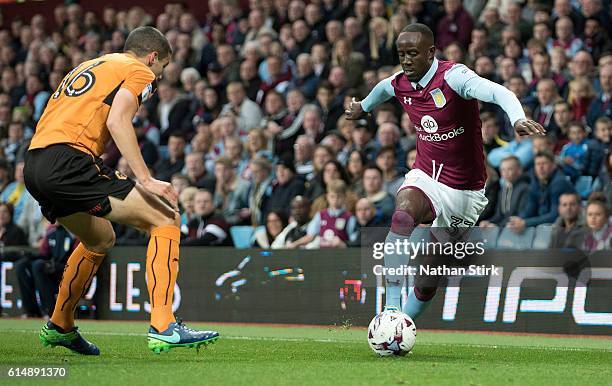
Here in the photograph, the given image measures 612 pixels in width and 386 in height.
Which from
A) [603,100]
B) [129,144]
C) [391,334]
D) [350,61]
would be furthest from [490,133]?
[129,144]

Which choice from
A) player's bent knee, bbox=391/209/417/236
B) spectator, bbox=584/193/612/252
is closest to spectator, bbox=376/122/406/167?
spectator, bbox=584/193/612/252

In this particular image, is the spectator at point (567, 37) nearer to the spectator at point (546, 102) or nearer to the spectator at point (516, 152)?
the spectator at point (546, 102)

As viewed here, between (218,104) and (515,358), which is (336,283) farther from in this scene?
(218,104)

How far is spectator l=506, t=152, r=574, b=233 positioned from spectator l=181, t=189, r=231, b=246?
3.70 m

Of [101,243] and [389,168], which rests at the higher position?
[389,168]

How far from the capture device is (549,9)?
48.4 feet

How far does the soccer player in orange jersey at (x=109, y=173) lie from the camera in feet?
22.9

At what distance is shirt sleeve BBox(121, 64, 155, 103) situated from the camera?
7.11 meters

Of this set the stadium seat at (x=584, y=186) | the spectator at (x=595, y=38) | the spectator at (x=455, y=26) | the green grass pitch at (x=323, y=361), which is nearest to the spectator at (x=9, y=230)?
the green grass pitch at (x=323, y=361)

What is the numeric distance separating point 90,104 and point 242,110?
362 inches

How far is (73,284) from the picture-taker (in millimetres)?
7746

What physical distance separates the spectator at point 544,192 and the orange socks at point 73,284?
5563 millimetres

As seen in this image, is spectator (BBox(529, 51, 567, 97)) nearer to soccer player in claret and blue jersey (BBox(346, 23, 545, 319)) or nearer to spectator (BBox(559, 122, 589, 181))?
spectator (BBox(559, 122, 589, 181))

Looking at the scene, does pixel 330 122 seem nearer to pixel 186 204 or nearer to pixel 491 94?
pixel 186 204
